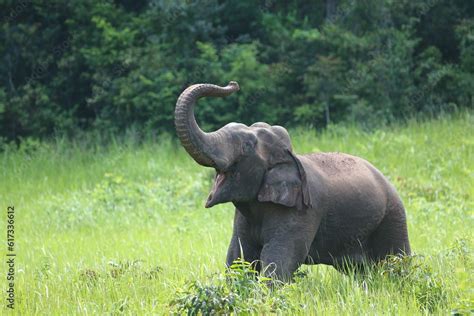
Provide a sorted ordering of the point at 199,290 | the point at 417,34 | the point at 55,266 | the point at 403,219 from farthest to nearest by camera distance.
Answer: the point at 417,34 < the point at 55,266 < the point at 403,219 < the point at 199,290

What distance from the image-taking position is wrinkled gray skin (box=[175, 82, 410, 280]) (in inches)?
256

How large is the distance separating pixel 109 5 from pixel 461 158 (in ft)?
33.6

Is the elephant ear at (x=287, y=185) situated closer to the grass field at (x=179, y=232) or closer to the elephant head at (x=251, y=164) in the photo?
the elephant head at (x=251, y=164)

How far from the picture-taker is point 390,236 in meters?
7.57

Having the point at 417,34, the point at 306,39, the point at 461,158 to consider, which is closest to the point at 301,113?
the point at 306,39

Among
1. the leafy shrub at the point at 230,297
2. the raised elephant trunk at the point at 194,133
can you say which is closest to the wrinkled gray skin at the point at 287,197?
the raised elephant trunk at the point at 194,133

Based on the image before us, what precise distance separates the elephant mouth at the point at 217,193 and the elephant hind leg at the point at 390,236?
1.64 metres

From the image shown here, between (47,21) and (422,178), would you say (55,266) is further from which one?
(47,21)

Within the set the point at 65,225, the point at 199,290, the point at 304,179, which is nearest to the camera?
the point at 199,290

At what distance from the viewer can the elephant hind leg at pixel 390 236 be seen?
754cm

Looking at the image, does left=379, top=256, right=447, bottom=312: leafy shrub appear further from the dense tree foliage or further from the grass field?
the dense tree foliage

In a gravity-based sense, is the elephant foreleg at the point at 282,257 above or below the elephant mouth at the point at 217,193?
below

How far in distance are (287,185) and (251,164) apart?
317 mm

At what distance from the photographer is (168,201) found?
44.6 feet
